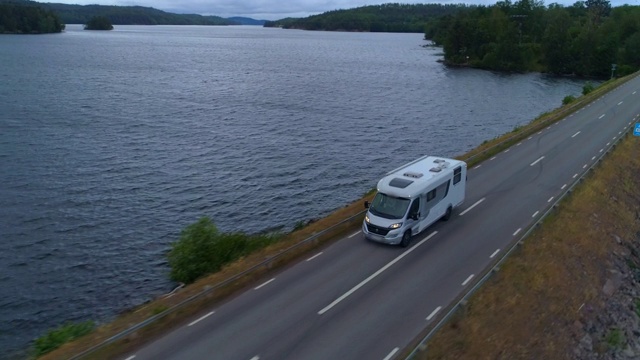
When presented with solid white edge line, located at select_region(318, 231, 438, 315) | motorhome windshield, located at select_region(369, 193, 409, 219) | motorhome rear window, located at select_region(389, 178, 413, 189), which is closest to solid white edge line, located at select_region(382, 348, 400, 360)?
solid white edge line, located at select_region(318, 231, 438, 315)

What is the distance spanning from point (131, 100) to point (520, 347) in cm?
7783

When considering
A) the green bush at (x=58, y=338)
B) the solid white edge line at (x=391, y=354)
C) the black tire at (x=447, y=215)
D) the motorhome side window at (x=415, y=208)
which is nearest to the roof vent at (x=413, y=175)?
the motorhome side window at (x=415, y=208)

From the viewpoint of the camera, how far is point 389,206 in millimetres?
25609

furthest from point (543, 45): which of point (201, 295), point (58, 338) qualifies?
point (58, 338)

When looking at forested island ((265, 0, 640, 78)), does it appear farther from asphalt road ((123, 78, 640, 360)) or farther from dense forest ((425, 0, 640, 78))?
asphalt road ((123, 78, 640, 360))

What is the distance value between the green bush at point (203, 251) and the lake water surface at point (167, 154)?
3638 millimetres

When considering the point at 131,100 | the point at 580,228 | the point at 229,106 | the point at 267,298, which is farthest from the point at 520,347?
the point at 131,100

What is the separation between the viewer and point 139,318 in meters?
19.9

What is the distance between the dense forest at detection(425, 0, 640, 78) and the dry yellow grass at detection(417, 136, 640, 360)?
11204cm

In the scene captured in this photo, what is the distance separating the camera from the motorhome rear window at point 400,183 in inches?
1014

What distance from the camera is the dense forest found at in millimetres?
137125

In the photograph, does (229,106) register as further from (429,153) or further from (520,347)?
(520,347)

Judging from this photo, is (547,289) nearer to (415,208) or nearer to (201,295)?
(415,208)

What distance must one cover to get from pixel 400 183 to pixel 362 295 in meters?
6.59
